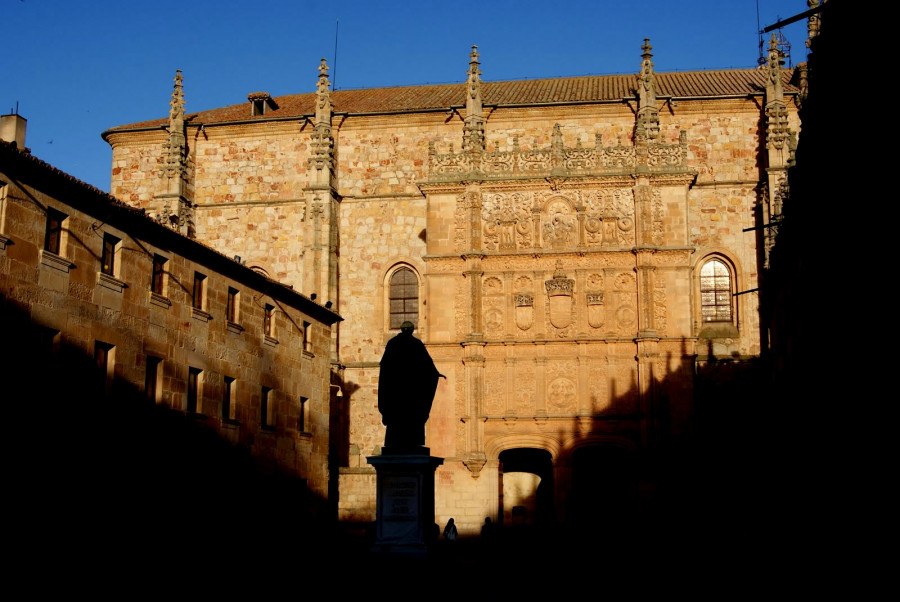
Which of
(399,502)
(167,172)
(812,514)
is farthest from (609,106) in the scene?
(399,502)

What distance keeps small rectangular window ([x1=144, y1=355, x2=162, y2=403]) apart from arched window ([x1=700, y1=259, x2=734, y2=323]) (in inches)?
814

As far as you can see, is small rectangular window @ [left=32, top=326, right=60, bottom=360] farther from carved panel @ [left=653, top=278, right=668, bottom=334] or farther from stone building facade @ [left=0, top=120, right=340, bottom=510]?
carved panel @ [left=653, top=278, right=668, bottom=334]

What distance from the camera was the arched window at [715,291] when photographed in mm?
39062

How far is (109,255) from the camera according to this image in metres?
24.2

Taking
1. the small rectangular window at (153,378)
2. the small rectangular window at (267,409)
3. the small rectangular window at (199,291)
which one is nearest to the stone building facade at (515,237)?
the small rectangular window at (267,409)

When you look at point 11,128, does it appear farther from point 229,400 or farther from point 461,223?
point 461,223

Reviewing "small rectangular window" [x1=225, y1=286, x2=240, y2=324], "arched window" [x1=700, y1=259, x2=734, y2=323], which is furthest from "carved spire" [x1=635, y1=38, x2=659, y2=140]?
"small rectangular window" [x1=225, y1=286, x2=240, y2=324]

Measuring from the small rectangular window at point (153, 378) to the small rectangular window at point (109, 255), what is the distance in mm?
2352

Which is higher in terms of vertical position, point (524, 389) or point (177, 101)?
point (177, 101)

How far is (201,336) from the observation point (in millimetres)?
27859

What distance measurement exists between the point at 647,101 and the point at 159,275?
62.9ft

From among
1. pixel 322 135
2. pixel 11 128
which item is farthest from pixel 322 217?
pixel 11 128

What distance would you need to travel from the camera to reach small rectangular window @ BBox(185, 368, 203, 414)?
27156mm

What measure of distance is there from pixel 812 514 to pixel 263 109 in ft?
92.6
